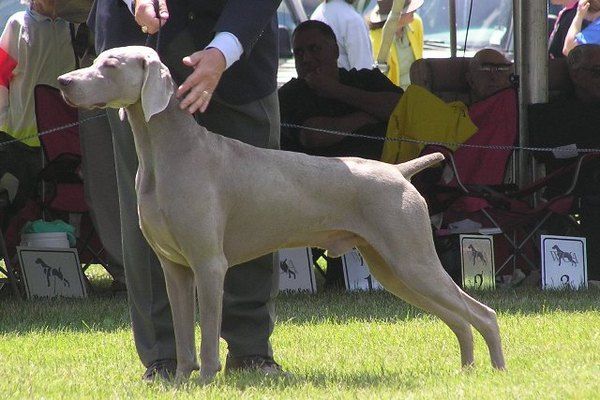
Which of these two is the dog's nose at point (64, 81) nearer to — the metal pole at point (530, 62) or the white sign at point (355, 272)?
the white sign at point (355, 272)

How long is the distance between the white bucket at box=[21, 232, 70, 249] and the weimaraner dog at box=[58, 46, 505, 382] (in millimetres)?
3689

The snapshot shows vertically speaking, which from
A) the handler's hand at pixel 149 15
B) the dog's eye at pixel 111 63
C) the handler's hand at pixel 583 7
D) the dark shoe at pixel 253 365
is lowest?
the dark shoe at pixel 253 365

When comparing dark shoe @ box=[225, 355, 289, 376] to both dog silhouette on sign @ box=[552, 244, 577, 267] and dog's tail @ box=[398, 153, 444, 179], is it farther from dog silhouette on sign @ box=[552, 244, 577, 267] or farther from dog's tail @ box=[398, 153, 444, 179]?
dog silhouette on sign @ box=[552, 244, 577, 267]

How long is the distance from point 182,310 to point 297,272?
3.46 m

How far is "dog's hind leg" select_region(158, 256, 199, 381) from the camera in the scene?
164 inches

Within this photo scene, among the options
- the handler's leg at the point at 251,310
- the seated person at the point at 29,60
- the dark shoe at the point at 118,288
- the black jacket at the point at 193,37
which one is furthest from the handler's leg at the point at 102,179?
the black jacket at the point at 193,37

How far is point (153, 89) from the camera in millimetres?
3838

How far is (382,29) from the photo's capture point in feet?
41.2

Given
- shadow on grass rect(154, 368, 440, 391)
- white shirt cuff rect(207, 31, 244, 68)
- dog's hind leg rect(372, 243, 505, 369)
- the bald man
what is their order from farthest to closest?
the bald man
dog's hind leg rect(372, 243, 505, 369)
shadow on grass rect(154, 368, 440, 391)
white shirt cuff rect(207, 31, 244, 68)

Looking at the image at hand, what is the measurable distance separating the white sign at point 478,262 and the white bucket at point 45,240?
2469 millimetres

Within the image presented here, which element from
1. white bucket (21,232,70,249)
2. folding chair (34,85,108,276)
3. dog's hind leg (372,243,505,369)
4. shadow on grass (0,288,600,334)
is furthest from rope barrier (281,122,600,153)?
dog's hind leg (372,243,505,369)

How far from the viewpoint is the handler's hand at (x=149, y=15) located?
3902 millimetres

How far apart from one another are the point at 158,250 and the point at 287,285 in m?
3.58

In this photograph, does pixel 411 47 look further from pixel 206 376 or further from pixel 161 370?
pixel 206 376
